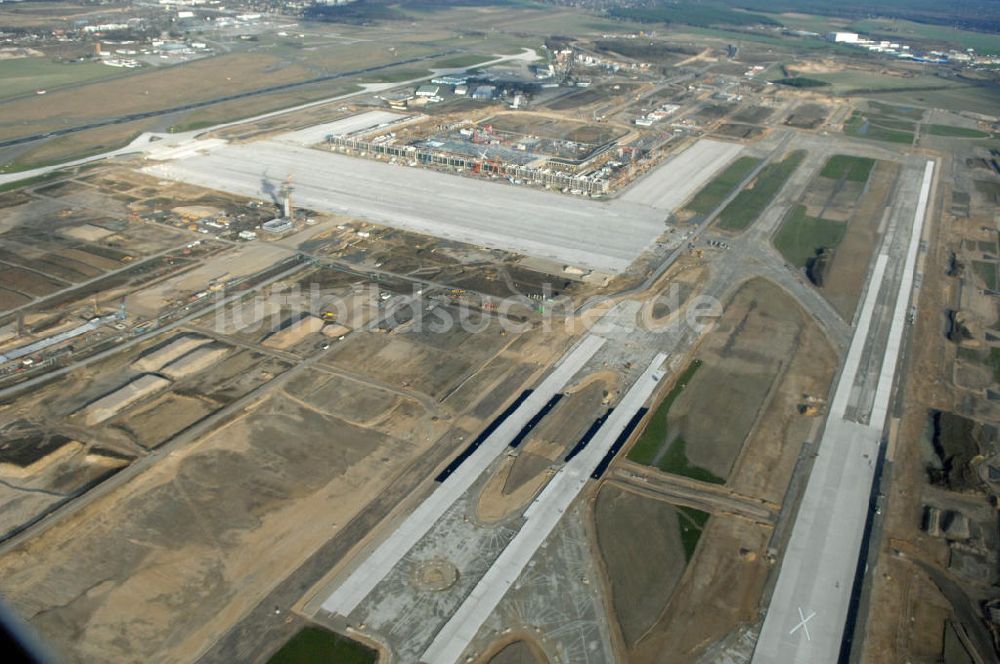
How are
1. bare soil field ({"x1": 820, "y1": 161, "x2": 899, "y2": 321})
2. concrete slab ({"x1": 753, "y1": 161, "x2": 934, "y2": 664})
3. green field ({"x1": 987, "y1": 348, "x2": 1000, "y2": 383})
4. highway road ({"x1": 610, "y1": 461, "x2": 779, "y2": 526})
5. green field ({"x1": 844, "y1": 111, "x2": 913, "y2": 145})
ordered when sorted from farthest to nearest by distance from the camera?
green field ({"x1": 844, "y1": 111, "x2": 913, "y2": 145}) < bare soil field ({"x1": 820, "y1": 161, "x2": 899, "y2": 321}) < green field ({"x1": 987, "y1": 348, "x2": 1000, "y2": 383}) < highway road ({"x1": 610, "y1": 461, "x2": 779, "y2": 526}) < concrete slab ({"x1": 753, "y1": 161, "x2": 934, "y2": 664})

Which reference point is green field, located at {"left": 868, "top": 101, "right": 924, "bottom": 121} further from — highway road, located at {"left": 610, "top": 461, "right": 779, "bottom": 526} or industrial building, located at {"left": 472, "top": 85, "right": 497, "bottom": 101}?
highway road, located at {"left": 610, "top": 461, "right": 779, "bottom": 526}

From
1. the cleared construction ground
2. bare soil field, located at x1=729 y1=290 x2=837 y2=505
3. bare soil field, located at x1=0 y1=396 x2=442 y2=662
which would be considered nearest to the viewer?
bare soil field, located at x1=0 y1=396 x2=442 y2=662

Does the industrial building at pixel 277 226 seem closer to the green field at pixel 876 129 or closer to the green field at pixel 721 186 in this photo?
the green field at pixel 721 186

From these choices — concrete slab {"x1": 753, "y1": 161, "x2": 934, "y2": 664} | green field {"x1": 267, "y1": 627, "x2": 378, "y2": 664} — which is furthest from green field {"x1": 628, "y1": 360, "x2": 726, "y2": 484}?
green field {"x1": 267, "y1": 627, "x2": 378, "y2": 664}

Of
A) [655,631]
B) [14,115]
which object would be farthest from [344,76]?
[655,631]

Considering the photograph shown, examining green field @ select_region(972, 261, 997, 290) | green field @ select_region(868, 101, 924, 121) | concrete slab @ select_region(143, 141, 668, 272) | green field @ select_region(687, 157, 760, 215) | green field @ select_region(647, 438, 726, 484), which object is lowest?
green field @ select_region(647, 438, 726, 484)

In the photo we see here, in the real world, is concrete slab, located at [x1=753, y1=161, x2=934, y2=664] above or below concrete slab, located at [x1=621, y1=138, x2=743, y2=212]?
below

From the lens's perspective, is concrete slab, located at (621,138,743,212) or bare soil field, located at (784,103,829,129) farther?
bare soil field, located at (784,103,829,129)
